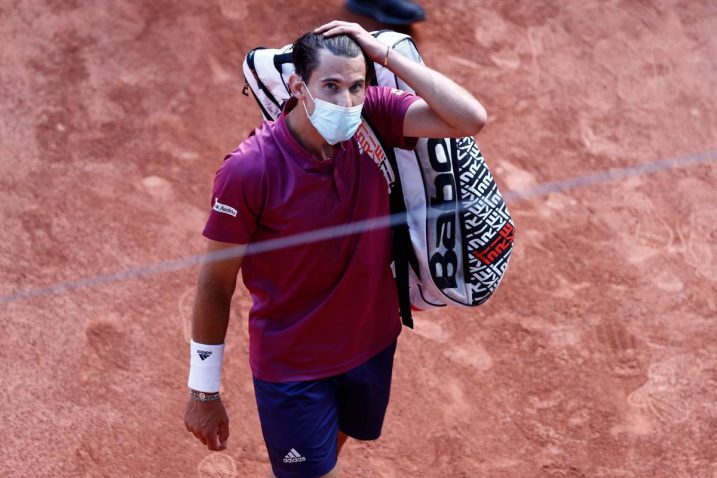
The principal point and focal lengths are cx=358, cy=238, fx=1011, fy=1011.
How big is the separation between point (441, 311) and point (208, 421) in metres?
2.09

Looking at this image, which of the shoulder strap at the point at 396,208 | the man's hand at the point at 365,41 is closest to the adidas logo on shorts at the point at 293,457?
the shoulder strap at the point at 396,208

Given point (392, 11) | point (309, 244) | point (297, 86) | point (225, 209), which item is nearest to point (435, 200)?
point (309, 244)

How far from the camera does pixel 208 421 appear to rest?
331 cm

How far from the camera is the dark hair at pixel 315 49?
3033mm

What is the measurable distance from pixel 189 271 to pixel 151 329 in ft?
1.49

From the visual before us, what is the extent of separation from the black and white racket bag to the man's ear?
0.57ft

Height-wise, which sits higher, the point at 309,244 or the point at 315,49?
the point at 315,49

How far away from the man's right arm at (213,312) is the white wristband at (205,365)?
0.02m

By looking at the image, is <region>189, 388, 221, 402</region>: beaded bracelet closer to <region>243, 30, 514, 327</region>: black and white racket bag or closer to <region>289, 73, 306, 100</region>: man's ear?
<region>243, 30, 514, 327</region>: black and white racket bag

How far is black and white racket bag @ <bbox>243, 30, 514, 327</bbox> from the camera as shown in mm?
3320

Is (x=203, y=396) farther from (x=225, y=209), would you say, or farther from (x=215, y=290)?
(x=225, y=209)

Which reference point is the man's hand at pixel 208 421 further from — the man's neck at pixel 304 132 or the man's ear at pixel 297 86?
the man's ear at pixel 297 86

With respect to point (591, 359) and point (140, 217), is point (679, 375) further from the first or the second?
point (140, 217)

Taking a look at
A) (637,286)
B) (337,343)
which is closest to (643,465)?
(637,286)
